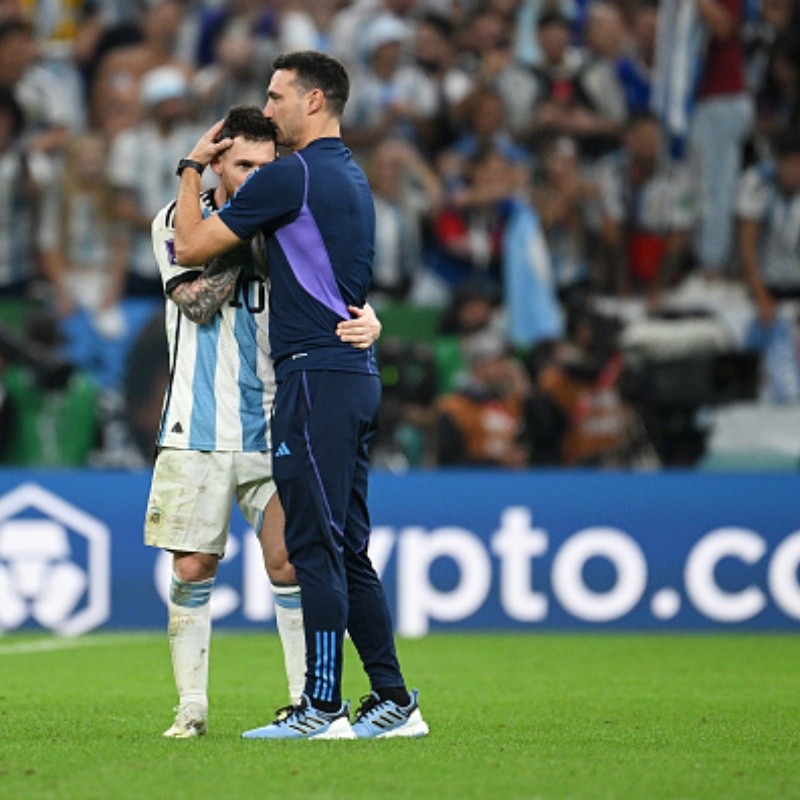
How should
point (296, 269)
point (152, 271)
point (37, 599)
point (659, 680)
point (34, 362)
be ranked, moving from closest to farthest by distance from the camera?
point (296, 269) → point (659, 680) → point (37, 599) → point (34, 362) → point (152, 271)

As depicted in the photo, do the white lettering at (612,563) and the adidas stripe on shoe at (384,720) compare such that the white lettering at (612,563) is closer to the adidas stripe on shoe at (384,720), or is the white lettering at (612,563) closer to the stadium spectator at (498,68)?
the stadium spectator at (498,68)

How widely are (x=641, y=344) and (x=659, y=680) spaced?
4.85 metres

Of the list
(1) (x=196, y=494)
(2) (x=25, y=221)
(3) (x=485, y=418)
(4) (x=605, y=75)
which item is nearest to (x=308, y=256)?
(1) (x=196, y=494)

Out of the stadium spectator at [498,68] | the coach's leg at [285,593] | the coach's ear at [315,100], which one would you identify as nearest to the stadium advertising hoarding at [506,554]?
the stadium spectator at [498,68]

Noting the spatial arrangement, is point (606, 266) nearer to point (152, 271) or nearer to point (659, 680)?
point (152, 271)

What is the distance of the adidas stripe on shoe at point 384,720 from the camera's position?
6.35 m

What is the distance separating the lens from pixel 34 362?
13.0 meters

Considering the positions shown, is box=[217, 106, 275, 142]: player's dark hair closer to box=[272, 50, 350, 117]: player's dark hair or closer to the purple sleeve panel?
box=[272, 50, 350, 117]: player's dark hair

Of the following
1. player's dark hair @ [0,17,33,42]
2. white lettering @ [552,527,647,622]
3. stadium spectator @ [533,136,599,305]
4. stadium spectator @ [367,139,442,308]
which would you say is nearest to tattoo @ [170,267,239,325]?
white lettering @ [552,527,647,622]

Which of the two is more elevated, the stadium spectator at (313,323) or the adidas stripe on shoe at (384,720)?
the stadium spectator at (313,323)

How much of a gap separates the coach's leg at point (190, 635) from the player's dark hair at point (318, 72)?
5.48 ft

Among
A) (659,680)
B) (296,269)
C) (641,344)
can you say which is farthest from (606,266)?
(296,269)

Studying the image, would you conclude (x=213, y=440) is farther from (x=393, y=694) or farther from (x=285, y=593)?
(x=393, y=694)

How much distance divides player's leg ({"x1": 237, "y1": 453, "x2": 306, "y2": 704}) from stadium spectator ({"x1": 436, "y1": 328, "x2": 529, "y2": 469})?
644 centimetres
